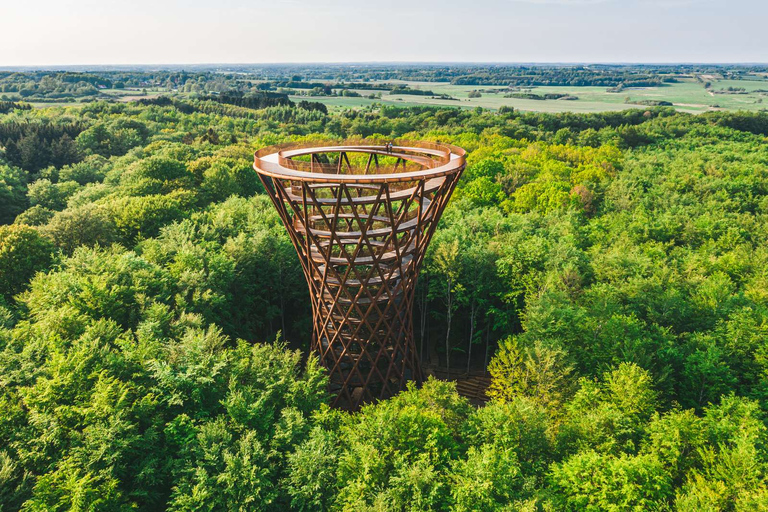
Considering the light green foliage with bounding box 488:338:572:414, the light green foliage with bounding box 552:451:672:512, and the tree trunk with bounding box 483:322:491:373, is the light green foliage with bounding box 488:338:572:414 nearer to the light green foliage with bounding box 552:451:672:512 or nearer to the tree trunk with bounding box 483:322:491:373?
the light green foliage with bounding box 552:451:672:512

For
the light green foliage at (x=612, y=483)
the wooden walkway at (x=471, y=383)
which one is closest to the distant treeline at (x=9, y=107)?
the wooden walkway at (x=471, y=383)

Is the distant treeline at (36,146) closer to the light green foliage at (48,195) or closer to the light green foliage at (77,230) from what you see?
the light green foliage at (48,195)

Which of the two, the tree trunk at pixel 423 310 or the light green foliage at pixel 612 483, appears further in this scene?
the tree trunk at pixel 423 310

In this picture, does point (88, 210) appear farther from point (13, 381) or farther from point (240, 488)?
point (240, 488)

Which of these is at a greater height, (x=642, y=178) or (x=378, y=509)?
(x=642, y=178)

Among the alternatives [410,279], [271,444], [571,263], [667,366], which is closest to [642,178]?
[571,263]

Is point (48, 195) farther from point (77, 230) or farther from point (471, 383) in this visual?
point (471, 383)

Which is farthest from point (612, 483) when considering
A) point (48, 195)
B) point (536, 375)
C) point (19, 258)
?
point (48, 195)
